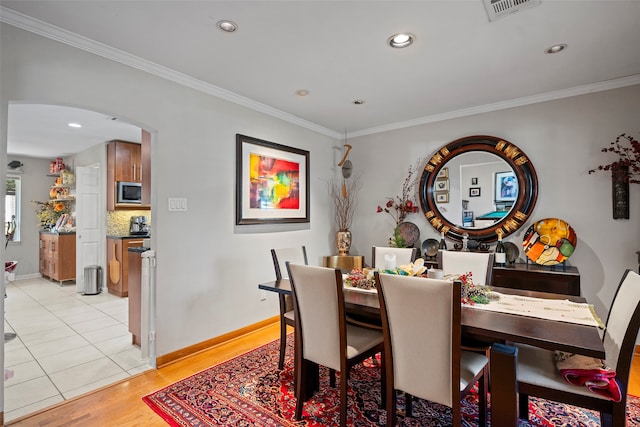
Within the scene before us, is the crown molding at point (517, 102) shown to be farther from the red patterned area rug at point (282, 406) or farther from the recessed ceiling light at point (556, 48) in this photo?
the red patterned area rug at point (282, 406)

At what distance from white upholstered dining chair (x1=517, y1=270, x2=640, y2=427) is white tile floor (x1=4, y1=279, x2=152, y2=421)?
2.76 m

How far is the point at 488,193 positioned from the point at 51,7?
4041mm

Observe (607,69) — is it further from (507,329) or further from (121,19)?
(121,19)

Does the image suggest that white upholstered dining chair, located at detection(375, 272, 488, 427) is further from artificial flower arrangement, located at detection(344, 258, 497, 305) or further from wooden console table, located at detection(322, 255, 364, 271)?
wooden console table, located at detection(322, 255, 364, 271)

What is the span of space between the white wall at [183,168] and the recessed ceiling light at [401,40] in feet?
5.74

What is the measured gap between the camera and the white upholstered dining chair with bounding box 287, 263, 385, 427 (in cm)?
180

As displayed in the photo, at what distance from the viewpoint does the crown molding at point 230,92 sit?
82.1 inches

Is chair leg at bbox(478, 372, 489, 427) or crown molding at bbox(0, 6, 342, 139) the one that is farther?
crown molding at bbox(0, 6, 342, 139)

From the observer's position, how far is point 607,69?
2.78 metres

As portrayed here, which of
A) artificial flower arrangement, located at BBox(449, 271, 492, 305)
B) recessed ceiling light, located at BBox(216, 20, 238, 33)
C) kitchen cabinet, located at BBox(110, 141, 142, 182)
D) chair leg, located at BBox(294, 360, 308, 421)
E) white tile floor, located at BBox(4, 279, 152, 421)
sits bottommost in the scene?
white tile floor, located at BBox(4, 279, 152, 421)

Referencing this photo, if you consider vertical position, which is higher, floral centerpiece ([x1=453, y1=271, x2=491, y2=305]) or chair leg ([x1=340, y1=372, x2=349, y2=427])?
floral centerpiece ([x1=453, y1=271, x2=491, y2=305])

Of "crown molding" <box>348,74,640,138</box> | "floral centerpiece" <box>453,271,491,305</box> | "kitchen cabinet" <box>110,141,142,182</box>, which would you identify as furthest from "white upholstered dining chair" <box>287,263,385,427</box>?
"kitchen cabinet" <box>110,141,142,182</box>

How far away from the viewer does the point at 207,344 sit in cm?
307

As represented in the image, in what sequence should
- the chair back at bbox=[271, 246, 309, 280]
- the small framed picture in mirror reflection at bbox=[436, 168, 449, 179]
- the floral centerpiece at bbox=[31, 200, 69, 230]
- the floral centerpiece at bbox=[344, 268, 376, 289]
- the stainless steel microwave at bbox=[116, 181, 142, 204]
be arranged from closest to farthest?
the floral centerpiece at bbox=[344, 268, 376, 289]
the chair back at bbox=[271, 246, 309, 280]
the small framed picture in mirror reflection at bbox=[436, 168, 449, 179]
the stainless steel microwave at bbox=[116, 181, 142, 204]
the floral centerpiece at bbox=[31, 200, 69, 230]
